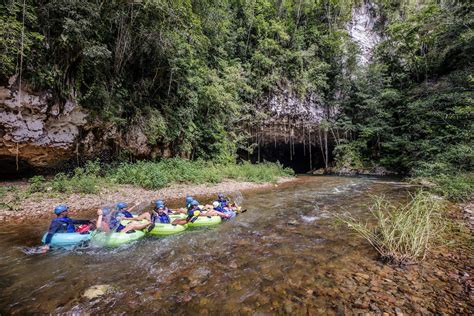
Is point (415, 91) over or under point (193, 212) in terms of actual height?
over

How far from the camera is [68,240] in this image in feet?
15.3

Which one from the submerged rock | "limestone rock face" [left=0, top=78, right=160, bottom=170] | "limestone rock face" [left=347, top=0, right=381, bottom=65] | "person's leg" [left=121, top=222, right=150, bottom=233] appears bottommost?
the submerged rock

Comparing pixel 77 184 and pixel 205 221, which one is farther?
pixel 77 184

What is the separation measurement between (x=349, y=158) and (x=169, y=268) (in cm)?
2072

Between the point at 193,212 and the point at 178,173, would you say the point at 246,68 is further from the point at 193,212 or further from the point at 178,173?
the point at 193,212

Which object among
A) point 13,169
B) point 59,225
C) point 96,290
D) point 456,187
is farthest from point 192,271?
point 13,169

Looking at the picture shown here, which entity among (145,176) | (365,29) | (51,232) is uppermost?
(365,29)

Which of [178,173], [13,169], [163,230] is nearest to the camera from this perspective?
[163,230]

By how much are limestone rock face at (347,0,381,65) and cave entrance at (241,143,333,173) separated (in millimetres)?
9816

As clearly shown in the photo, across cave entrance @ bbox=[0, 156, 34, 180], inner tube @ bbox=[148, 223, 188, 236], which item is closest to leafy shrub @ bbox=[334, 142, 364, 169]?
inner tube @ bbox=[148, 223, 188, 236]

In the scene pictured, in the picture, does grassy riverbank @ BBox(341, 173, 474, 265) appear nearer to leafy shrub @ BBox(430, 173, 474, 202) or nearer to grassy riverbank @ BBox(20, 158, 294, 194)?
leafy shrub @ BBox(430, 173, 474, 202)

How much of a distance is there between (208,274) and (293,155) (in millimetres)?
23760

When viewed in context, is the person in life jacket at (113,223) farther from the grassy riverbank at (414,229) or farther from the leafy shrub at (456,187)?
the leafy shrub at (456,187)

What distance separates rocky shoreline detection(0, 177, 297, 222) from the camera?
21.3 feet
